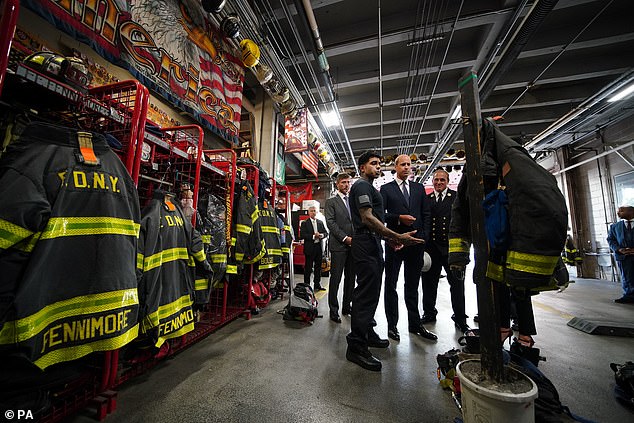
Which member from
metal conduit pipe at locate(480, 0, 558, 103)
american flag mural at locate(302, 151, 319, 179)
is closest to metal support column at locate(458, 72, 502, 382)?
metal conduit pipe at locate(480, 0, 558, 103)

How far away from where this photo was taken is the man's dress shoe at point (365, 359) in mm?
1947

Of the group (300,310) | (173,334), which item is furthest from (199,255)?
(300,310)

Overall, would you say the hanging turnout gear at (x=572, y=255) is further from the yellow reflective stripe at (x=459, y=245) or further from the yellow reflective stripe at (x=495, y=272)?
the yellow reflective stripe at (x=495, y=272)

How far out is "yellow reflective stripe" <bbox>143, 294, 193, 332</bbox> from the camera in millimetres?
1482

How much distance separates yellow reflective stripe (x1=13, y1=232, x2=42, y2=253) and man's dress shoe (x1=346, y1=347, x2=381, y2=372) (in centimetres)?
223

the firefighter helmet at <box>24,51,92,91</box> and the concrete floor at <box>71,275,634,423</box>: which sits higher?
the firefighter helmet at <box>24,51,92,91</box>

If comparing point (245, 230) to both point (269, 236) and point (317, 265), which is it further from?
point (317, 265)

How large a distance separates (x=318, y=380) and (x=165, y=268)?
4.79 ft

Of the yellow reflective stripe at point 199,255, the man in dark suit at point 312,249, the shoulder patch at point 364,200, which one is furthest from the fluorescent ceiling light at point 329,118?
the yellow reflective stripe at point 199,255

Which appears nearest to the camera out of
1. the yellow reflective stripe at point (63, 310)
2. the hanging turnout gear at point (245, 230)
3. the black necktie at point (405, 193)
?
the yellow reflective stripe at point (63, 310)

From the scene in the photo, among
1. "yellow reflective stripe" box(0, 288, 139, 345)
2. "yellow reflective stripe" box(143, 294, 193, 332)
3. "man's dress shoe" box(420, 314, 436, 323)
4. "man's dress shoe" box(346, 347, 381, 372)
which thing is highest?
"yellow reflective stripe" box(0, 288, 139, 345)

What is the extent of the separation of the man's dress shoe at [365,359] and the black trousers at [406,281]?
31.6 inches

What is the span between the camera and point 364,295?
2.08m

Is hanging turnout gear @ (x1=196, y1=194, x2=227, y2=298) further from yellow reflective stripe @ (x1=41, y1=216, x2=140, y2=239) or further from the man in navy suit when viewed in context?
the man in navy suit
